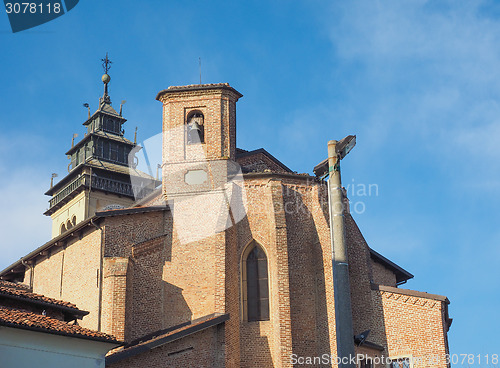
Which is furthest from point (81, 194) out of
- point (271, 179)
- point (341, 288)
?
point (341, 288)

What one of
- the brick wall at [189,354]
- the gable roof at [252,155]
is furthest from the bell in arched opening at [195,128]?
the brick wall at [189,354]

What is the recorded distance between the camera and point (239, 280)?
1024 inches

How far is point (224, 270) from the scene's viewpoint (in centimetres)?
2522

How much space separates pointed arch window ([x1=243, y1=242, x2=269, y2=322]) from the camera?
2561 cm

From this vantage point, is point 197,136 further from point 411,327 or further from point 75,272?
point 411,327

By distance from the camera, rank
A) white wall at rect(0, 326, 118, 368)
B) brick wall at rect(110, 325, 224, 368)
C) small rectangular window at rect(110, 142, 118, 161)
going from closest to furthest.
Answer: white wall at rect(0, 326, 118, 368), brick wall at rect(110, 325, 224, 368), small rectangular window at rect(110, 142, 118, 161)

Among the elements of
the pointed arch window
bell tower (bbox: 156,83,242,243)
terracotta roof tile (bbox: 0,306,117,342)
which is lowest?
terracotta roof tile (bbox: 0,306,117,342)

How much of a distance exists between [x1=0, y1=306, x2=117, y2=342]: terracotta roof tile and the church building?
4265mm

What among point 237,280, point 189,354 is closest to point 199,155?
point 237,280

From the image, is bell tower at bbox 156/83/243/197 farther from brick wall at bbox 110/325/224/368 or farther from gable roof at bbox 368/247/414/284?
gable roof at bbox 368/247/414/284

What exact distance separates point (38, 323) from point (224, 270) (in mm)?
8942

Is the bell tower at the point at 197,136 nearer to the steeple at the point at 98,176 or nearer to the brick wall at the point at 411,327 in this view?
the brick wall at the point at 411,327

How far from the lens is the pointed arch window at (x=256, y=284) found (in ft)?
84.0

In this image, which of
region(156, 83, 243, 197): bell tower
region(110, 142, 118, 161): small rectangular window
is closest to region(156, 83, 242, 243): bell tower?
region(156, 83, 243, 197): bell tower
